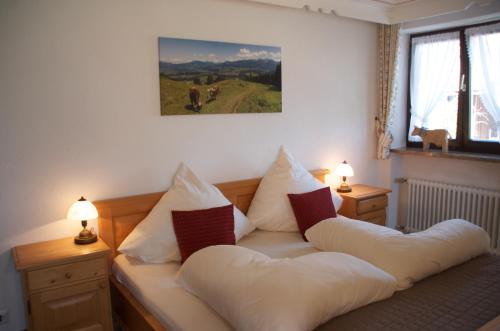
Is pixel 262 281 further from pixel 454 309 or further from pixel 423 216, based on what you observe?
pixel 423 216

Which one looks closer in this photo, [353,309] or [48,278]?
[353,309]

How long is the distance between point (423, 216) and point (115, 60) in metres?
3.34

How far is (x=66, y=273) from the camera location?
7.35 feet

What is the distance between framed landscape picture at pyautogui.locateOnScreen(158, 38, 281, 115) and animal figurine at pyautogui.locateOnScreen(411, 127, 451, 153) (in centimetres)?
161

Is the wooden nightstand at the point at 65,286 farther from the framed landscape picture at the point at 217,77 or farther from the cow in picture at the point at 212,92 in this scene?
the cow in picture at the point at 212,92

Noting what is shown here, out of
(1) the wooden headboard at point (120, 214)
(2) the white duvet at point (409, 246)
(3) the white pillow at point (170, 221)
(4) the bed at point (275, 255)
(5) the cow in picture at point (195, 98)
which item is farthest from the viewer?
(5) the cow in picture at point (195, 98)

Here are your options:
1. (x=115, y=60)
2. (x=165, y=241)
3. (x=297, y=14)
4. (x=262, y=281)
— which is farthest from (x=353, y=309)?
(x=297, y=14)

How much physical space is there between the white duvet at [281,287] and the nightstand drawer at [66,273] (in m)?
0.64

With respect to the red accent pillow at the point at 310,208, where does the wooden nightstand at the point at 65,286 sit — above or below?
below

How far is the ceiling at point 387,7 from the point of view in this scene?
133 inches

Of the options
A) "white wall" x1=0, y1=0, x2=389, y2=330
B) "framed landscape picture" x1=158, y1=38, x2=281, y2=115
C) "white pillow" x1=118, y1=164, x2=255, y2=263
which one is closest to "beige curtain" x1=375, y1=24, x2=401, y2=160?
"white wall" x1=0, y1=0, x2=389, y2=330

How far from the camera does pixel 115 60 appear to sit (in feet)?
8.70

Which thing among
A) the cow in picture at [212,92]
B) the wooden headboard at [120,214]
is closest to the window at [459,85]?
the cow in picture at [212,92]

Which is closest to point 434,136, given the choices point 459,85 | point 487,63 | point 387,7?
point 459,85
